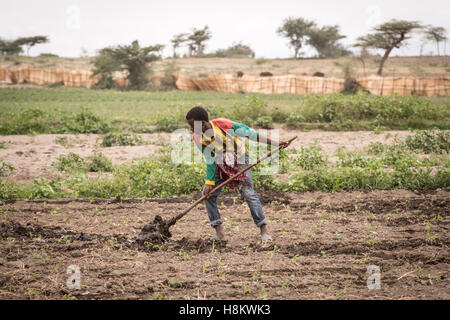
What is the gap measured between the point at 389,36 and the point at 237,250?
94.6 ft

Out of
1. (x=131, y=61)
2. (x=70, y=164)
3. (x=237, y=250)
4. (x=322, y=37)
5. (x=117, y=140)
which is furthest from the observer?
(x=322, y=37)

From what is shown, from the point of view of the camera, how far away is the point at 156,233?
4648 mm

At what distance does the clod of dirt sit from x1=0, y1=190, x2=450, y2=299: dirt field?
9cm

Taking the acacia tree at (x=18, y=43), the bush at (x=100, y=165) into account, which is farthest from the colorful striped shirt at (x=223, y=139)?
the acacia tree at (x=18, y=43)

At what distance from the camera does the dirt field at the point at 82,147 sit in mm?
8101

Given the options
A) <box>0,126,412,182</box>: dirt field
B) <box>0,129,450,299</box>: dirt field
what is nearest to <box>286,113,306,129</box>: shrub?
<box>0,126,412,182</box>: dirt field

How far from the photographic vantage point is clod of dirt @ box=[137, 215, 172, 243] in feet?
15.2

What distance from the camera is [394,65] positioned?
32.5m

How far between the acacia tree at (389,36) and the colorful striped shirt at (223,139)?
2687cm

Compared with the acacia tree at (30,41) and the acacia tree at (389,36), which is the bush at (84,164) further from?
the acacia tree at (30,41)

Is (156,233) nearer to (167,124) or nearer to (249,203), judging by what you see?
(249,203)

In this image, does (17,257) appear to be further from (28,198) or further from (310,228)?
(310,228)

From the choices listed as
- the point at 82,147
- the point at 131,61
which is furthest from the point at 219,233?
the point at 131,61

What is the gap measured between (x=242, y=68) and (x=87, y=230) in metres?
31.5
